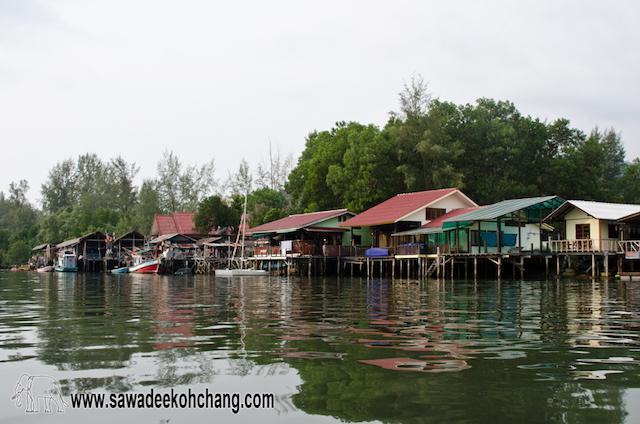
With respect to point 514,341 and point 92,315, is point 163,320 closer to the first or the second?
point 92,315

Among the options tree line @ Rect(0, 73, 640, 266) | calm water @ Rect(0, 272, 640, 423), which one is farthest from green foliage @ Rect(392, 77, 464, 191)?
calm water @ Rect(0, 272, 640, 423)

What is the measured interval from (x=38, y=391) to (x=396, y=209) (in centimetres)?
3473

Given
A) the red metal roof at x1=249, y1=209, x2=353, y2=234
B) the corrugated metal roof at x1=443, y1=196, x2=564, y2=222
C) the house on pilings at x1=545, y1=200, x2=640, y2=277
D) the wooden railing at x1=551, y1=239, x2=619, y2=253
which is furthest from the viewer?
the red metal roof at x1=249, y1=209, x2=353, y2=234

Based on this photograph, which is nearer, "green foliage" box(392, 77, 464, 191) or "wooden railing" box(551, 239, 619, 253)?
"wooden railing" box(551, 239, 619, 253)

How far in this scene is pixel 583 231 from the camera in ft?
98.5

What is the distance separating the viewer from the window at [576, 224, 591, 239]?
1171 inches

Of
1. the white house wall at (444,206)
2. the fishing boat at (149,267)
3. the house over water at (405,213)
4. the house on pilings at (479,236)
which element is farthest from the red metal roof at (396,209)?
the fishing boat at (149,267)

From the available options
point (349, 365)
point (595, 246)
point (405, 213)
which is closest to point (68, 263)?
point (405, 213)

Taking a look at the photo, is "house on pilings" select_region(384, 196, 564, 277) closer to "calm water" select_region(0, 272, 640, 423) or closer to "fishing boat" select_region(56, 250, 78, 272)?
"calm water" select_region(0, 272, 640, 423)

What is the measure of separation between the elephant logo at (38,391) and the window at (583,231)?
1212 inches

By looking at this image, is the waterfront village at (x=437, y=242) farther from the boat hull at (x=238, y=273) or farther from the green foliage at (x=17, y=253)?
the green foliage at (x=17, y=253)

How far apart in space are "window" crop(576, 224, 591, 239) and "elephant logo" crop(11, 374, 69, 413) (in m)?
30.8

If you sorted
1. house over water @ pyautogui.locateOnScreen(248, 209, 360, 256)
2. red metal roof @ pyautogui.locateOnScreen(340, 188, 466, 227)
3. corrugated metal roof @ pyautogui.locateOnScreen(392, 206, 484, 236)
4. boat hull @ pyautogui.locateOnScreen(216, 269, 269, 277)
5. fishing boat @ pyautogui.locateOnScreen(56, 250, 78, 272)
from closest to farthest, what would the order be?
corrugated metal roof @ pyautogui.locateOnScreen(392, 206, 484, 236) < red metal roof @ pyautogui.locateOnScreen(340, 188, 466, 227) < boat hull @ pyautogui.locateOnScreen(216, 269, 269, 277) < house over water @ pyautogui.locateOnScreen(248, 209, 360, 256) < fishing boat @ pyautogui.locateOnScreen(56, 250, 78, 272)

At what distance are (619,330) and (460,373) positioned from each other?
14.3 feet
